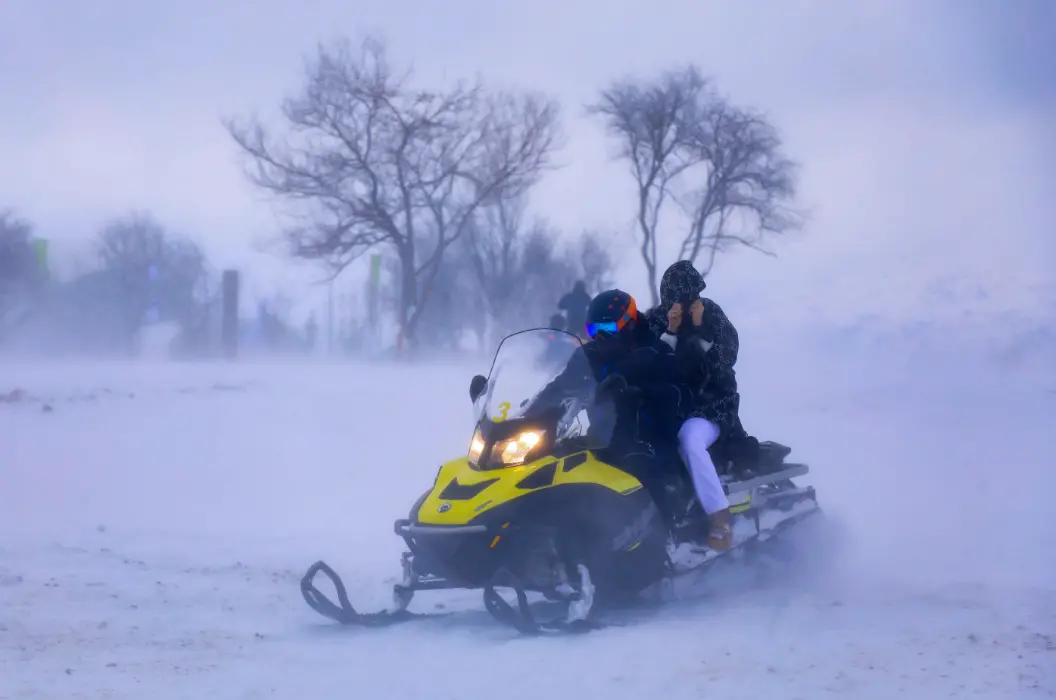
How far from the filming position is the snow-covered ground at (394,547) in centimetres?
365

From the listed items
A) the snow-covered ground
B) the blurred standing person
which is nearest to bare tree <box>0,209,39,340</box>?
the snow-covered ground

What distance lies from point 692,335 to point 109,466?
5.03m

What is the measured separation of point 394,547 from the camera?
19.4 feet

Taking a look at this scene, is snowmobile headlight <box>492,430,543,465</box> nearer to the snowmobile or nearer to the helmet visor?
the snowmobile

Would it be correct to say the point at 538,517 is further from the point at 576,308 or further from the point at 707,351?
the point at 576,308

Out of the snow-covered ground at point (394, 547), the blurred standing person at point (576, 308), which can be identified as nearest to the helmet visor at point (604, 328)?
the snow-covered ground at point (394, 547)

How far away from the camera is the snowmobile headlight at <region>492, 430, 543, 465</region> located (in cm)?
414

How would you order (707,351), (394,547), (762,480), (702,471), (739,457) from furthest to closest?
(394,547) < (762,480) < (739,457) < (707,351) < (702,471)

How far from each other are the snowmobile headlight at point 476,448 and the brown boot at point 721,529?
1.06 meters

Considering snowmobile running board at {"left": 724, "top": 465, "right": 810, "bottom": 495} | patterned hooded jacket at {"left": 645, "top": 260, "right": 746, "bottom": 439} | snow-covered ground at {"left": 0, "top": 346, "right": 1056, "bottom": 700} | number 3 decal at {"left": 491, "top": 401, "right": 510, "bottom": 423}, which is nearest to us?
snow-covered ground at {"left": 0, "top": 346, "right": 1056, "bottom": 700}

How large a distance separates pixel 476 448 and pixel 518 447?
0.26 meters

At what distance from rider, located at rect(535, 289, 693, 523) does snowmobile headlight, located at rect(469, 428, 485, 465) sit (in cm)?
31

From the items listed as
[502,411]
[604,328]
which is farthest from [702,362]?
[502,411]

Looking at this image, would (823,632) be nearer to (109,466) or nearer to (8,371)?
(109,466)
